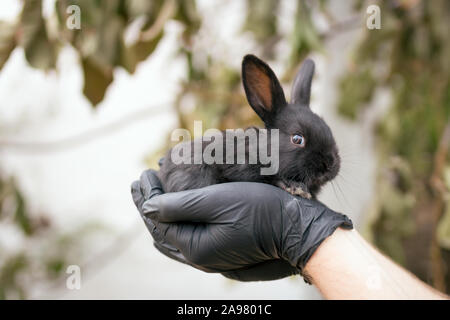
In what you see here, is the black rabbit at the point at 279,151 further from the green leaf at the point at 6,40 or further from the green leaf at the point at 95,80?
the green leaf at the point at 6,40

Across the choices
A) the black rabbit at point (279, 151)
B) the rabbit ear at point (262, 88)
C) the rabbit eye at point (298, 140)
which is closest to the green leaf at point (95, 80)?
the black rabbit at point (279, 151)

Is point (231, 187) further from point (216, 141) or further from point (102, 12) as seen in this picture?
point (102, 12)

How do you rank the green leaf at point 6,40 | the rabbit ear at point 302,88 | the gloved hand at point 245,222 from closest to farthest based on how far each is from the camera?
the gloved hand at point 245,222, the rabbit ear at point 302,88, the green leaf at point 6,40

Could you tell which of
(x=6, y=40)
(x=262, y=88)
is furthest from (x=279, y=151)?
(x=6, y=40)

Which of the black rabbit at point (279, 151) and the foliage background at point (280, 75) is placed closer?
the black rabbit at point (279, 151)

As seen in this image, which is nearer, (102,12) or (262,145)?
(262,145)

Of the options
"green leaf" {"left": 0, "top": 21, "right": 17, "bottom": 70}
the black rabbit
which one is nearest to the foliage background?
"green leaf" {"left": 0, "top": 21, "right": 17, "bottom": 70}

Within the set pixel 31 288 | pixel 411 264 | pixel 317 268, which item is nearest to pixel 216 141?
pixel 317 268
